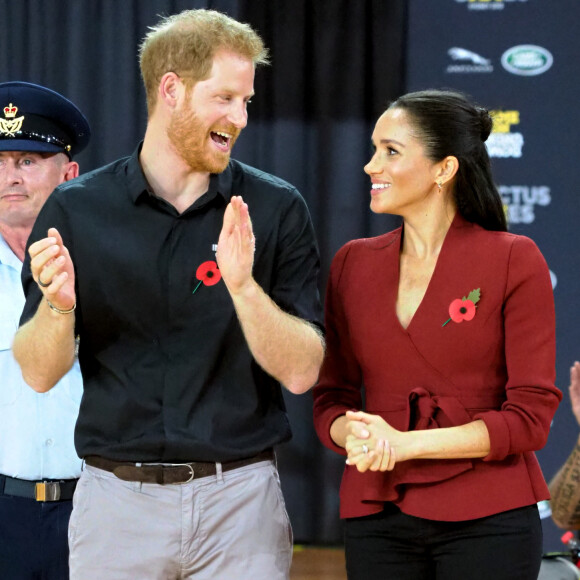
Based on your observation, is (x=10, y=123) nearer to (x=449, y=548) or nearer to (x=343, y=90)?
(x=449, y=548)

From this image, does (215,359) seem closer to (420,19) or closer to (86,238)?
(86,238)

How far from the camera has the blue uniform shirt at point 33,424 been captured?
7.98 ft

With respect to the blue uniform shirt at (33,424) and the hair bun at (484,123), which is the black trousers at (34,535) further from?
the hair bun at (484,123)

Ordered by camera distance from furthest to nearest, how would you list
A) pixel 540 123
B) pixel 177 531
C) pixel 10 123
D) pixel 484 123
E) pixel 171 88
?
pixel 540 123
pixel 10 123
pixel 484 123
pixel 171 88
pixel 177 531

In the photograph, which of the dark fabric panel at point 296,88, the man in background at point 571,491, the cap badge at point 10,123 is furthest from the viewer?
the dark fabric panel at point 296,88

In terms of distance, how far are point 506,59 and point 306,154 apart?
1.29 meters

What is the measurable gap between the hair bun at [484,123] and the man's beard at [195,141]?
0.64m

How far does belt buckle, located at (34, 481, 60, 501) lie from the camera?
95.4 inches

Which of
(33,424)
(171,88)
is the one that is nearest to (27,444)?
(33,424)

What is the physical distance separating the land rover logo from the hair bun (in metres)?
3.30

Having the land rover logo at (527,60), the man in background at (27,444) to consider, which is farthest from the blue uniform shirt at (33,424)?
the land rover logo at (527,60)

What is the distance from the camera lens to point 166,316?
2057mm

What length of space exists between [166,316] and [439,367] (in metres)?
0.63

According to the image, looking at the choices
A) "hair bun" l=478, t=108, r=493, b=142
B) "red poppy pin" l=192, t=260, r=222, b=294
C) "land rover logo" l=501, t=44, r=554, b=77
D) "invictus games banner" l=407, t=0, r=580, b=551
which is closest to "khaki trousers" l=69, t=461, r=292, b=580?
"red poppy pin" l=192, t=260, r=222, b=294
